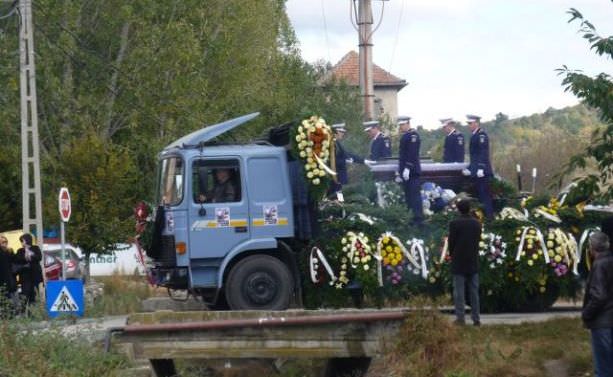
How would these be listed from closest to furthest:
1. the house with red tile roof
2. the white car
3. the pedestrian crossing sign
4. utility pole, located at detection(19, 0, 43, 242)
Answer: the pedestrian crossing sign < utility pole, located at detection(19, 0, 43, 242) < the white car < the house with red tile roof

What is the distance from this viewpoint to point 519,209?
21453mm

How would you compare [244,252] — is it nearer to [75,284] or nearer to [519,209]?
[75,284]

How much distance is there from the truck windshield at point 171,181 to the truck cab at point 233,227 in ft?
0.11

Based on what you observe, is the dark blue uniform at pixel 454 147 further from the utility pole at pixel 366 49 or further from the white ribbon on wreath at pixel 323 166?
the utility pole at pixel 366 49

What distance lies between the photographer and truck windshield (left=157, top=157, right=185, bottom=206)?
807 inches

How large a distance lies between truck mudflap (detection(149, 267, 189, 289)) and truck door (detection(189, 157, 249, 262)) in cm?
23

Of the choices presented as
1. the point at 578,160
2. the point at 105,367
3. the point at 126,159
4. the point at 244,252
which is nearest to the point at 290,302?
the point at 244,252

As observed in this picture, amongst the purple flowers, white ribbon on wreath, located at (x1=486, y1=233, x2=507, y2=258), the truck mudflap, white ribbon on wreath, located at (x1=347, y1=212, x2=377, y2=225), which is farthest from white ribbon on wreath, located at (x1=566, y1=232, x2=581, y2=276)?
the truck mudflap

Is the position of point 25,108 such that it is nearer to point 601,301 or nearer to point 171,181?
point 171,181

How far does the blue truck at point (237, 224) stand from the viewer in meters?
20.2

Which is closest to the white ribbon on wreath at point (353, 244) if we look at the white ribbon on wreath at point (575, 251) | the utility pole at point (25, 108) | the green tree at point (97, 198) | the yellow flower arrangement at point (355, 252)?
the yellow flower arrangement at point (355, 252)

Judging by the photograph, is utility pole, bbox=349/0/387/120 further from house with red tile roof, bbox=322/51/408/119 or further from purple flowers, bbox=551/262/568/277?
house with red tile roof, bbox=322/51/408/119

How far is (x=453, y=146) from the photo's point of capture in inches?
878

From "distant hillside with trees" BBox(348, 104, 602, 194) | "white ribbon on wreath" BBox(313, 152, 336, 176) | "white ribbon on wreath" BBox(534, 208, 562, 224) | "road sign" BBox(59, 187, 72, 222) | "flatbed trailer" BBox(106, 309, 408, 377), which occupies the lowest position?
"flatbed trailer" BBox(106, 309, 408, 377)
